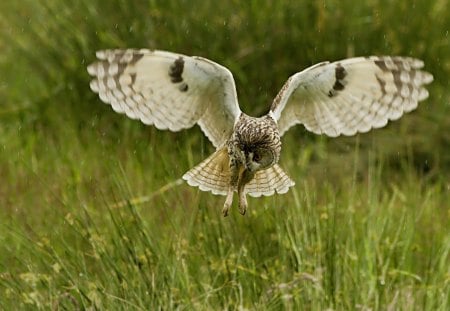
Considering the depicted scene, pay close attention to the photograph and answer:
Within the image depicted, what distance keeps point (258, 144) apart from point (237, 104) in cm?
32

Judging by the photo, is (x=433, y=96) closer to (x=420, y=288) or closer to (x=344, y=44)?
(x=344, y=44)

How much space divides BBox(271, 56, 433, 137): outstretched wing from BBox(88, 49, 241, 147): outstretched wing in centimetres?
28

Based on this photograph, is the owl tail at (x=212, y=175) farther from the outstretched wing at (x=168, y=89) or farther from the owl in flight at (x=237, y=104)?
the outstretched wing at (x=168, y=89)

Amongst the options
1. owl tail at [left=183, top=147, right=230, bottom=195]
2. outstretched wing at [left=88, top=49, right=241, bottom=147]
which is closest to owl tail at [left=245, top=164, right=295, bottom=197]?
owl tail at [left=183, top=147, right=230, bottom=195]

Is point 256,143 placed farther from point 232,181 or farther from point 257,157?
point 232,181

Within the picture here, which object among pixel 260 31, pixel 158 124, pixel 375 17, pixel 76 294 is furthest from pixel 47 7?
pixel 76 294

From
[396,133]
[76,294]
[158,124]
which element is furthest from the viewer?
[396,133]

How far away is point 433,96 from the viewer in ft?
26.1

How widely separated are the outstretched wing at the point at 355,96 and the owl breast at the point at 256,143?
260mm

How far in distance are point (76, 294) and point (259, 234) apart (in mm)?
884

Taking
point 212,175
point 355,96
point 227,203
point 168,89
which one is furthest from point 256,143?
point 355,96

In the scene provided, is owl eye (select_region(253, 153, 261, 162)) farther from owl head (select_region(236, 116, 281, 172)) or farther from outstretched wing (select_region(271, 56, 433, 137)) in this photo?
outstretched wing (select_region(271, 56, 433, 137))

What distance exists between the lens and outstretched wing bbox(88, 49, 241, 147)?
5805 millimetres

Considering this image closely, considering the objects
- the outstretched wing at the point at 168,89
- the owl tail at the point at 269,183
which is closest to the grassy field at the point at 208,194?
the owl tail at the point at 269,183
